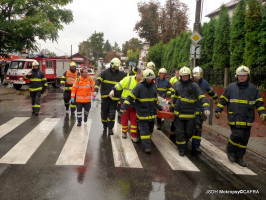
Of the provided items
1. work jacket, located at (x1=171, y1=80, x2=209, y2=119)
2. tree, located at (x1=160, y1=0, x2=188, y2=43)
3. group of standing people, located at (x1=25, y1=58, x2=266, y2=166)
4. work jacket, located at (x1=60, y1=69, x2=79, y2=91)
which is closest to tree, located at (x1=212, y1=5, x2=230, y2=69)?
group of standing people, located at (x1=25, y1=58, x2=266, y2=166)

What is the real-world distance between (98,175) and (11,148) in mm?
2443

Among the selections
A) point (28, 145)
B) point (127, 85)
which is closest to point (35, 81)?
point (28, 145)

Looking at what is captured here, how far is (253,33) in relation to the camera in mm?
11633

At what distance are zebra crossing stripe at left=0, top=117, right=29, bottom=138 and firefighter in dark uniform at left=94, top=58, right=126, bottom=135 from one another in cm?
261

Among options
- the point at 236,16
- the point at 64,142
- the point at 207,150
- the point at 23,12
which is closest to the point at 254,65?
the point at 236,16

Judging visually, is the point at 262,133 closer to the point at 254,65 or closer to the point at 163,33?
the point at 254,65

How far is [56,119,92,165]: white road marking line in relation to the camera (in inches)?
207

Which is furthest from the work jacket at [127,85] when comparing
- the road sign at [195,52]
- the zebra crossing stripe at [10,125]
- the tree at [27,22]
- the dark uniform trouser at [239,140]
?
the tree at [27,22]

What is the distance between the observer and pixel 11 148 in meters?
5.95

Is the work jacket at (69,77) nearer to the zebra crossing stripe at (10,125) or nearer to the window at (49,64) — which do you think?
the zebra crossing stripe at (10,125)

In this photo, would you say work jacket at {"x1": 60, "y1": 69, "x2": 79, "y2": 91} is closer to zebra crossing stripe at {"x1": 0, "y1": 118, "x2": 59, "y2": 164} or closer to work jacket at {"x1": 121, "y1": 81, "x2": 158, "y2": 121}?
zebra crossing stripe at {"x1": 0, "y1": 118, "x2": 59, "y2": 164}

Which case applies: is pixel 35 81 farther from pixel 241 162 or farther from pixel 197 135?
pixel 241 162

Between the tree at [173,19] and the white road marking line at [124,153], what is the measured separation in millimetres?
37435

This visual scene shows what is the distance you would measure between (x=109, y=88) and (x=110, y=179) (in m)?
3.68
